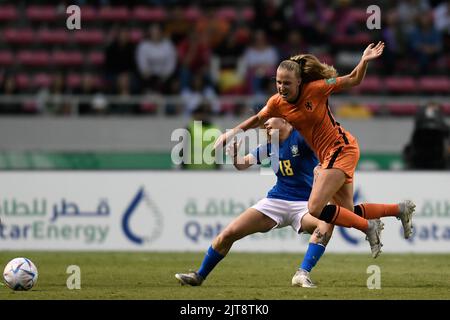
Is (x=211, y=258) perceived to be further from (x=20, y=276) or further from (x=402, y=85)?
(x=402, y=85)

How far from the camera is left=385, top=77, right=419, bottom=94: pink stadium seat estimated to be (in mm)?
Result: 21609

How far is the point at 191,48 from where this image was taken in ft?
69.3

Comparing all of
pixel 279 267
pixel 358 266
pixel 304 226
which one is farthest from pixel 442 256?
pixel 304 226

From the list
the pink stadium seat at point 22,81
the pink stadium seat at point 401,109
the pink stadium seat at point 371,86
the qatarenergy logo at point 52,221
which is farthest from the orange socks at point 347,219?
the pink stadium seat at point 22,81

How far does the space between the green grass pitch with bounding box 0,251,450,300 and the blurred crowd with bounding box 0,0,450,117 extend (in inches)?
221

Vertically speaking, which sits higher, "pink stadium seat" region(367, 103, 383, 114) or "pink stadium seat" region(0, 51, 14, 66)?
"pink stadium seat" region(0, 51, 14, 66)

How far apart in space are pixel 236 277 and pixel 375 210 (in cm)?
203

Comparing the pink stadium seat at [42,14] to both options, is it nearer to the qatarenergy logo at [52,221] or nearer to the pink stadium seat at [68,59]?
the pink stadium seat at [68,59]

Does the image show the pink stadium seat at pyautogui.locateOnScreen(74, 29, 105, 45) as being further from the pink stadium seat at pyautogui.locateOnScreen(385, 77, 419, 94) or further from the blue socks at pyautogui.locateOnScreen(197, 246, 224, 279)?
the blue socks at pyautogui.locateOnScreen(197, 246, 224, 279)

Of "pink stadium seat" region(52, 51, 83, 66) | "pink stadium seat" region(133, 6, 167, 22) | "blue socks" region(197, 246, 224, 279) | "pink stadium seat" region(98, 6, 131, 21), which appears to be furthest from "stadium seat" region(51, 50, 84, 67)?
"blue socks" region(197, 246, 224, 279)

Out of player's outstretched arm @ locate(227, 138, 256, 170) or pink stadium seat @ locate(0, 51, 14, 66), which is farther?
pink stadium seat @ locate(0, 51, 14, 66)

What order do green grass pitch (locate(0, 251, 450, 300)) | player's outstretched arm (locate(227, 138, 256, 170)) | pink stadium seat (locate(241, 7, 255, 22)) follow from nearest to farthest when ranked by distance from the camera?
green grass pitch (locate(0, 251, 450, 300)) → player's outstretched arm (locate(227, 138, 256, 170)) → pink stadium seat (locate(241, 7, 255, 22))

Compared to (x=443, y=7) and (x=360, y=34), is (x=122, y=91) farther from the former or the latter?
(x=443, y=7)

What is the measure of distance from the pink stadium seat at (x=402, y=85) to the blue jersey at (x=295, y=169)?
10704mm
